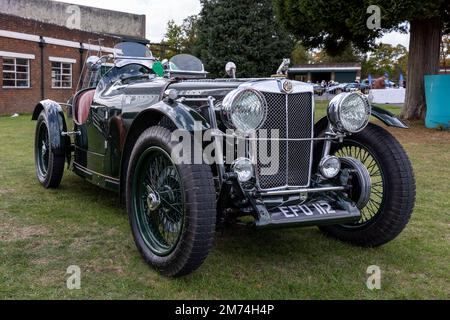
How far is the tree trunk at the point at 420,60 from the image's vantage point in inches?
497

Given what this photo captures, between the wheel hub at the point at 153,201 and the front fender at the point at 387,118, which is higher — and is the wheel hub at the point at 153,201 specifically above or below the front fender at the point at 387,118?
below

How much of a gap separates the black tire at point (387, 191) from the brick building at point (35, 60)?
1461 centimetres

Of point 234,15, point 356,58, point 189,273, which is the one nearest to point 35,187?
point 189,273

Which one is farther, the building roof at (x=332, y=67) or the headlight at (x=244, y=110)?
the building roof at (x=332, y=67)

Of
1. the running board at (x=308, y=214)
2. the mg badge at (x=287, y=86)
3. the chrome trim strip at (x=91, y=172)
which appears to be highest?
Answer: the mg badge at (x=287, y=86)

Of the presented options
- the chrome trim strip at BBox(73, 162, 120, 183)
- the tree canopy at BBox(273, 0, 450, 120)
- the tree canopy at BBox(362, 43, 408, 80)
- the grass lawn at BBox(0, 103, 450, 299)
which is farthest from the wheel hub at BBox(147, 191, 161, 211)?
the tree canopy at BBox(362, 43, 408, 80)

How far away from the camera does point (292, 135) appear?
3502 mm

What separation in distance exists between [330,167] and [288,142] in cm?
38

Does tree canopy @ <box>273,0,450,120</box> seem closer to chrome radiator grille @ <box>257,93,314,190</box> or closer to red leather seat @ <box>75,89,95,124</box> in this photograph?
red leather seat @ <box>75,89,95,124</box>

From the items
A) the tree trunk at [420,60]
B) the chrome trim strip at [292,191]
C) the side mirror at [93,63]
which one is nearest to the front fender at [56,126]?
the side mirror at [93,63]

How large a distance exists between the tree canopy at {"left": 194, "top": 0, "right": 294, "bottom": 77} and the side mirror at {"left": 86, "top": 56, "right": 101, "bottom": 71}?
841 inches

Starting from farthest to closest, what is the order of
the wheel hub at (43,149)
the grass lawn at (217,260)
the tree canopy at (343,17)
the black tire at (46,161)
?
the tree canopy at (343,17)
the wheel hub at (43,149)
the black tire at (46,161)
the grass lawn at (217,260)

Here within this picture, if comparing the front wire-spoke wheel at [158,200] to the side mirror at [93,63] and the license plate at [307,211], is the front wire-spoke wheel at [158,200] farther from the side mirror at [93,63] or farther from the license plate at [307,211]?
the side mirror at [93,63]

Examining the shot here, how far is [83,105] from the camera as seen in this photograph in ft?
17.0
